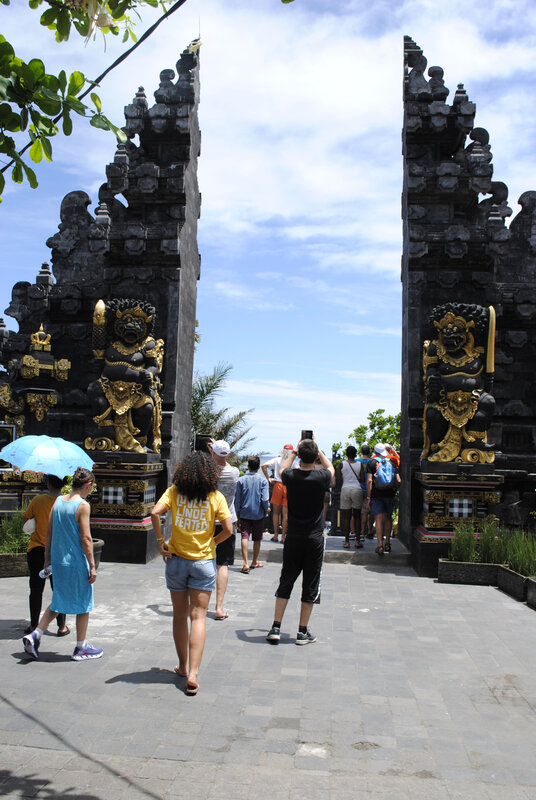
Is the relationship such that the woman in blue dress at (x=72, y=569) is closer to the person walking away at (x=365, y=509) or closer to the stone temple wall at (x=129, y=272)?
the stone temple wall at (x=129, y=272)

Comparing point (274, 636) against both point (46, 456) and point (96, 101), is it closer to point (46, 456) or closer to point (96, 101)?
point (46, 456)

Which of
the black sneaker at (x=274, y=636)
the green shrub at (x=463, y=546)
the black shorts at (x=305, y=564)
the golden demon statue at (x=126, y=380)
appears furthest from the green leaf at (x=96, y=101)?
the green shrub at (x=463, y=546)

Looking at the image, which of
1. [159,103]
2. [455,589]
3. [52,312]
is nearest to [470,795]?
[455,589]

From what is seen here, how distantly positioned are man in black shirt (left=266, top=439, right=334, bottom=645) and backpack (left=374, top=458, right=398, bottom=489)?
4620 millimetres

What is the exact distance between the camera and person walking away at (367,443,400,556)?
1105 centimetres

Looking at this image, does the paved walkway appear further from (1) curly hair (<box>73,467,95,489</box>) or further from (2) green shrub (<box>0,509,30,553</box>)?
(2) green shrub (<box>0,509,30,553</box>)

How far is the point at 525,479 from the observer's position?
1209cm

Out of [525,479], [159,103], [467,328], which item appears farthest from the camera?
[159,103]

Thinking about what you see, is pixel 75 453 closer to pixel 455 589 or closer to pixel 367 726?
pixel 367 726

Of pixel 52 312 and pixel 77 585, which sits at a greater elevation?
pixel 52 312

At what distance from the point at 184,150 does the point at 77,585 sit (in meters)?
9.75

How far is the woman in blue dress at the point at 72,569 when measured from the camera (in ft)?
19.0

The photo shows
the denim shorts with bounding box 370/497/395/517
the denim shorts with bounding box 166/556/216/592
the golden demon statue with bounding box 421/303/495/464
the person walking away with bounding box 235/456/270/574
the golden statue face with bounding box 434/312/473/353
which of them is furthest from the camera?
the denim shorts with bounding box 370/497/395/517

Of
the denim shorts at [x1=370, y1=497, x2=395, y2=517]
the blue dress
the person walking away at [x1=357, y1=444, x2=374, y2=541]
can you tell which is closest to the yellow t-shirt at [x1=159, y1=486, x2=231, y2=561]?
the blue dress
